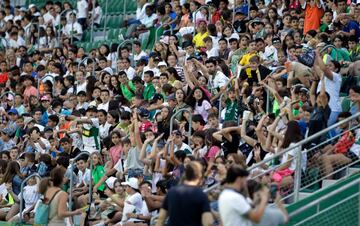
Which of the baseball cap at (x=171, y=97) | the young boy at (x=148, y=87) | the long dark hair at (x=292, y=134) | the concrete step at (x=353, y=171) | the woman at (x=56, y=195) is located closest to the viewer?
the woman at (x=56, y=195)

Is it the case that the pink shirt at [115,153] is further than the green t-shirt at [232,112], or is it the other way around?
the pink shirt at [115,153]

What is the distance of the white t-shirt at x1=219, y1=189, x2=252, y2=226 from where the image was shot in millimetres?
13898

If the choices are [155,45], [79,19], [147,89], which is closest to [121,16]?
[79,19]

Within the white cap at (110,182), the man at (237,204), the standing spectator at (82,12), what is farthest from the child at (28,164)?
the man at (237,204)

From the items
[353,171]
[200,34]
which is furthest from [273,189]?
[200,34]

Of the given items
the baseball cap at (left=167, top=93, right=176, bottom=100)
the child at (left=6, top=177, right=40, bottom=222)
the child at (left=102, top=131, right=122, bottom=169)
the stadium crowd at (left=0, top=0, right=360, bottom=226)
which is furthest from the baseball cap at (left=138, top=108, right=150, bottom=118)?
the child at (left=6, top=177, right=40, bottom=222)

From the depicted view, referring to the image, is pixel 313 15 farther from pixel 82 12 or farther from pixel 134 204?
pixel 82 12

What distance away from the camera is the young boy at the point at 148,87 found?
25.3 m

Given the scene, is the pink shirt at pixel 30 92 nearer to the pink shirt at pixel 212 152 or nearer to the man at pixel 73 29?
the man at pixel 73 29

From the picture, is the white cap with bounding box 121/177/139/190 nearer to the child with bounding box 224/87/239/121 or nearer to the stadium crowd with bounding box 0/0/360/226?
the stadium crowd with bounding box 0/0/360/226

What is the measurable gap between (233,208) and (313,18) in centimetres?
1175

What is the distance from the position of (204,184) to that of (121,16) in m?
14.6

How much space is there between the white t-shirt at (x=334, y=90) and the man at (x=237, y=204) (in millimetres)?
6065

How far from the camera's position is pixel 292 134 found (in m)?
18.6
